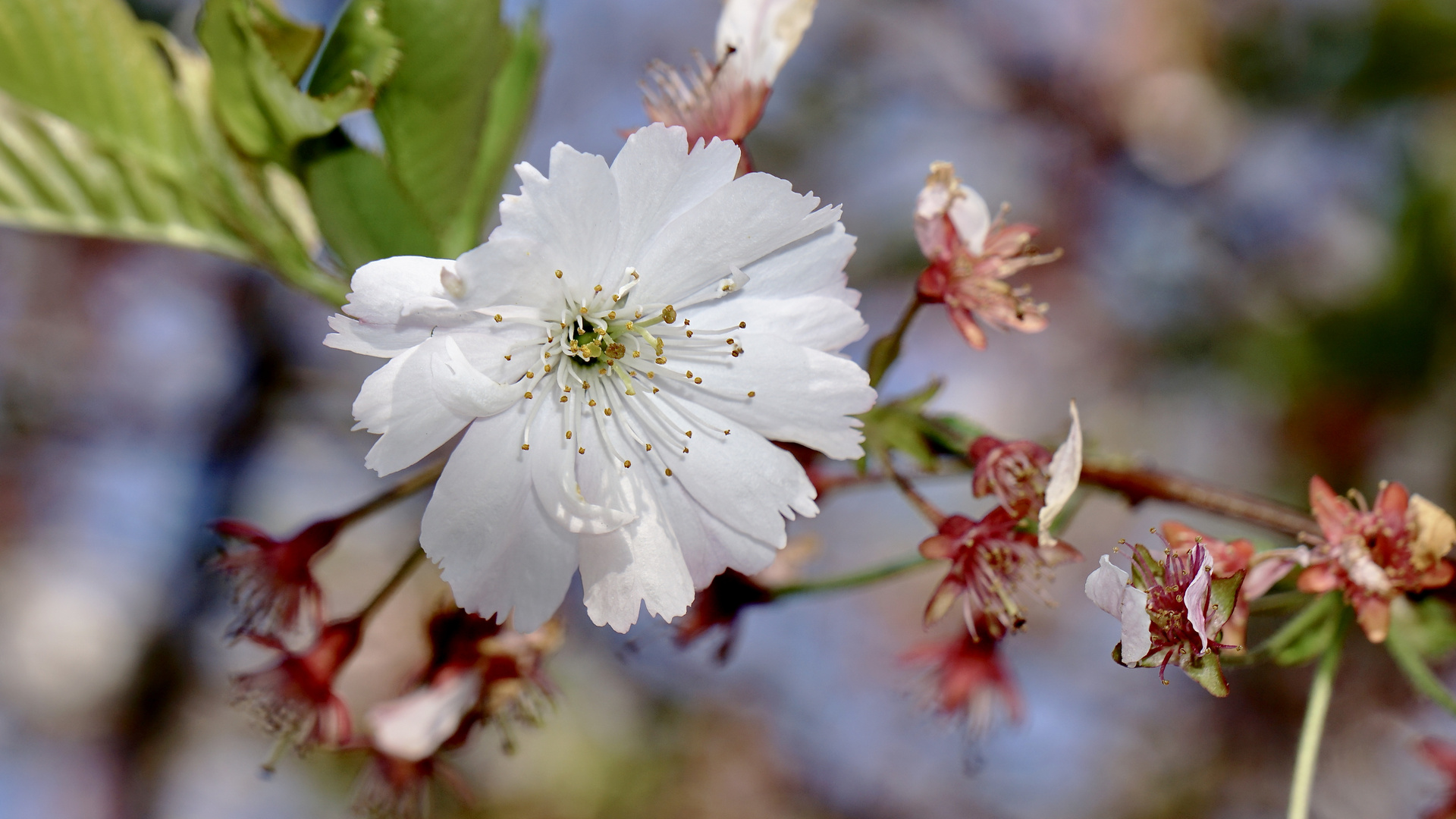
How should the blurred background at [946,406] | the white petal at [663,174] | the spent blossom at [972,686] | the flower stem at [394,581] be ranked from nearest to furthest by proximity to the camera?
the white petal at [663,174] < the flower stem at [394,581] < the spent blossom at [972,686] < the blurred background at [946,406]

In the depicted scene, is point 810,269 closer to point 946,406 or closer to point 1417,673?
point 1417,673

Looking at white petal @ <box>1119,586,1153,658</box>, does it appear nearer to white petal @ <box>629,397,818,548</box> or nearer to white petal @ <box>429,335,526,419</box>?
white petal @ <box>629,397,818,548</box>

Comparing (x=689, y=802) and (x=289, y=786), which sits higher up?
(x=689, y=802)

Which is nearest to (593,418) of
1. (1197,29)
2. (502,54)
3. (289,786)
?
(502,54)

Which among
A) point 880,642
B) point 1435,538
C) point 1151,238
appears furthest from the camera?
point 880,642

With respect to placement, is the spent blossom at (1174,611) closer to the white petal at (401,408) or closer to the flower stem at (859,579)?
the flower stem at (859,579)

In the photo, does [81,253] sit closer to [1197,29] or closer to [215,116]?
[215,116]

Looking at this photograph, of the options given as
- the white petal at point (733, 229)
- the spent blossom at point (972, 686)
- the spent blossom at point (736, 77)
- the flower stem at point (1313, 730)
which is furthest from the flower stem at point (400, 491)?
the flower stem at point (1313, 730)
